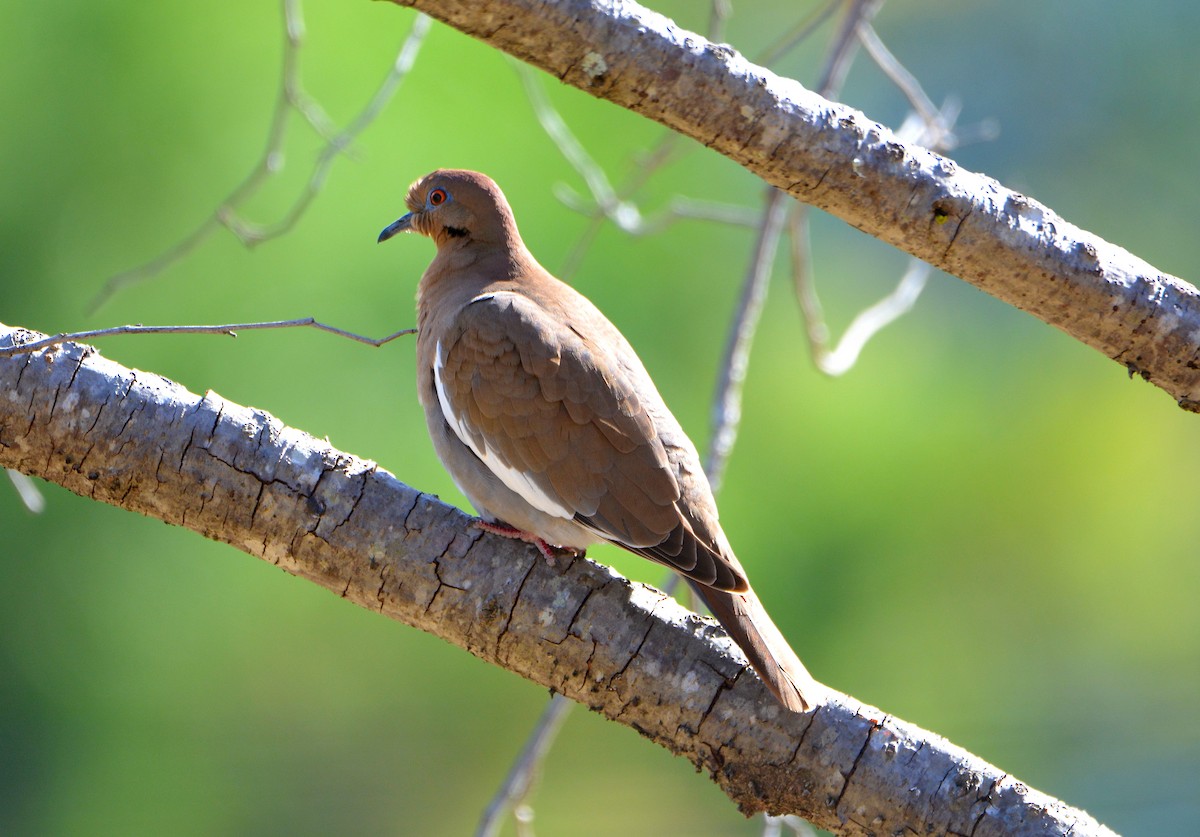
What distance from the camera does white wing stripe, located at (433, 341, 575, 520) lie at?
1.92m

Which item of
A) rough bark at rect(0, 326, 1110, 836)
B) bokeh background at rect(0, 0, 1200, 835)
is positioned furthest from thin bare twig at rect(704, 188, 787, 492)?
bokeh background at rect(0, 0, 1200, 835)

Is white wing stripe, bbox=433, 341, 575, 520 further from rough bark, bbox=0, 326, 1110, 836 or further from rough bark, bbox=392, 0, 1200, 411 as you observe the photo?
rough bark, bbox=392, 0, 1200, 411

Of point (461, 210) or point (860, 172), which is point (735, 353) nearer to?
point (461, 210)

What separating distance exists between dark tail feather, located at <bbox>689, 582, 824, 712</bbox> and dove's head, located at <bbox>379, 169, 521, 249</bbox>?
1.03m

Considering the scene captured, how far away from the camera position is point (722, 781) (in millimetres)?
1560

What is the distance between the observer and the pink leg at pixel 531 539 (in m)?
1.66

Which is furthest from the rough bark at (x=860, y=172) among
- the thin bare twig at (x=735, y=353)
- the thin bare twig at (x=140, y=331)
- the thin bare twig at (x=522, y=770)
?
the thin bare twig at (x=522, y=770)

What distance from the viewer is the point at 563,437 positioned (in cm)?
197

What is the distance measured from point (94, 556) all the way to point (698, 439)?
190 cm

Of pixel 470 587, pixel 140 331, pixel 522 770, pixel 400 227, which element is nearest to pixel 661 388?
pixel 400 227

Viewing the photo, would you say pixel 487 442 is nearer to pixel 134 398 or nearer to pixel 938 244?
pixel 134 398

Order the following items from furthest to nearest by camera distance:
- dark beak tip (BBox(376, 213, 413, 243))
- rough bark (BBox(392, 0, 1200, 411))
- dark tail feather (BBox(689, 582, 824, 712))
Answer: dark beak tip (BBox(376, 213, 413, 243)), dark tail feather (BBox(689, 582, 824, 712)), rough bark (BBox(392, 0, 1200, 411))

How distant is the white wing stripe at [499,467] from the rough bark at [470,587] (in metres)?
0.27

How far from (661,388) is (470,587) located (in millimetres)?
2081
